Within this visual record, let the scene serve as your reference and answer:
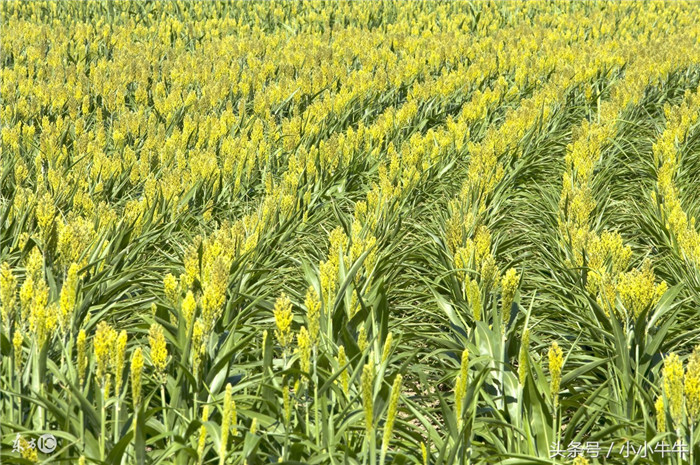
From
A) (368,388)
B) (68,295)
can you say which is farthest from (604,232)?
(68,295)

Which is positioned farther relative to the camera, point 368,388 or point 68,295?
point 68,295

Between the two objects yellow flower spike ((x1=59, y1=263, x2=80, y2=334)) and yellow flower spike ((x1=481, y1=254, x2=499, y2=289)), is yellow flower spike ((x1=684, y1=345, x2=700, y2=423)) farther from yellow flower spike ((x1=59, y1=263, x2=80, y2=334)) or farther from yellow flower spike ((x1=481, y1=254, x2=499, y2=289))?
yellow flower spike ((x1=59, y1=263, x2=80, y2=334))

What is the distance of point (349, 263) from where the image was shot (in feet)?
10.6

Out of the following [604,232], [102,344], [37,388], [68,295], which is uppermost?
[102,344]

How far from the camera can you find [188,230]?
4.50 meters

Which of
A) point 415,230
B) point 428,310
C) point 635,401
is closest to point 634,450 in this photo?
point 635,401

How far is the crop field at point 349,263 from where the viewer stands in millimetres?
2268

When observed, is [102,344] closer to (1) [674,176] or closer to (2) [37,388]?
(2) [37,388]

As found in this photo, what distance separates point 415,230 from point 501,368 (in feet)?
6.77

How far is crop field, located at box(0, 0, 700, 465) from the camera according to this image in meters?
2.27

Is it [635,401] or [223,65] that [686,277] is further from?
[223,65]

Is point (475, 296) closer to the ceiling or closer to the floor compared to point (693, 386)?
closer to the floor

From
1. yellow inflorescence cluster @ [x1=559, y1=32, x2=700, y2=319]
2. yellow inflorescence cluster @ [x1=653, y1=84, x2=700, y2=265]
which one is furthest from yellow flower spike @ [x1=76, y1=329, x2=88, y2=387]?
→ yellow inflorescence cluster @ [x1=653, y1=84, x2=700, y2=265]

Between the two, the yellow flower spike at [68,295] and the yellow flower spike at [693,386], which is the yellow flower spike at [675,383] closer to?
the yellow flower spike at [693,386]
